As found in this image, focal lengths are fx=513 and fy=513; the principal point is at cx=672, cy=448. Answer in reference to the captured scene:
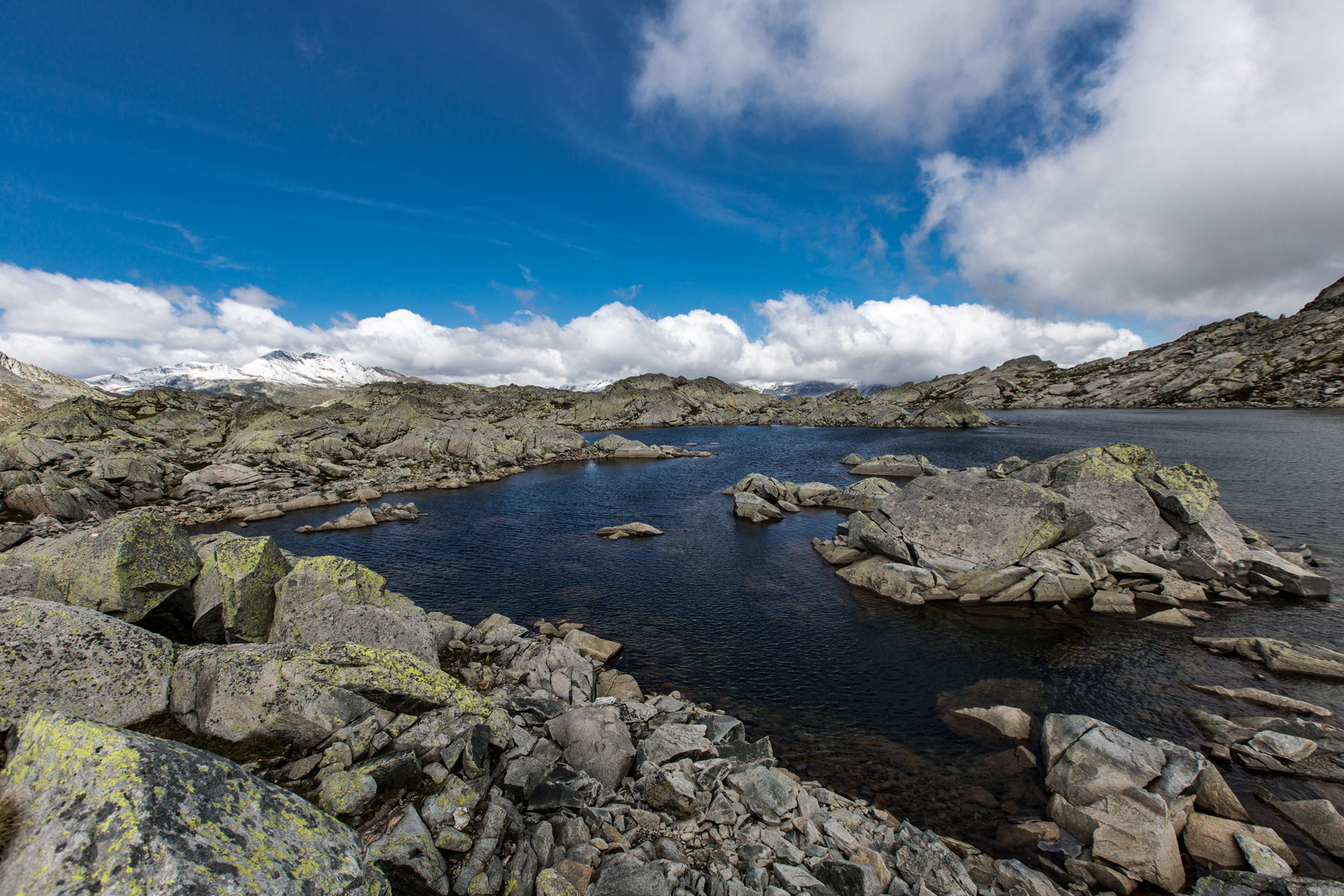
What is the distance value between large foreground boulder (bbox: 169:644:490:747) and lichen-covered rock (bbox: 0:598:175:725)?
52cm

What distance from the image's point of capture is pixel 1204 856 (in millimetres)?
14766

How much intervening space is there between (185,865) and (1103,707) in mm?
A: 30259

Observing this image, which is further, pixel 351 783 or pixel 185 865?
pixel 351 783

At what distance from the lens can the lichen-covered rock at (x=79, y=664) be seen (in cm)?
1045

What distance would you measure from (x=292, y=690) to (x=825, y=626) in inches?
1052

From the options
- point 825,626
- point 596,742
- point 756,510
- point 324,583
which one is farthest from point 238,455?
point 596,742

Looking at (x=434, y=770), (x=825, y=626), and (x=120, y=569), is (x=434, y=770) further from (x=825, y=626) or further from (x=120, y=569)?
(x=825, y=626)

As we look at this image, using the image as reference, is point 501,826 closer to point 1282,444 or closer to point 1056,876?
point 1056,876

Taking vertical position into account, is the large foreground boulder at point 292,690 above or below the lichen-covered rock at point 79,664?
below

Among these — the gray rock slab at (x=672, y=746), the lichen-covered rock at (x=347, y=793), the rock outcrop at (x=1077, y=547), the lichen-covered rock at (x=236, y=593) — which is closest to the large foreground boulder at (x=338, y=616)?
the lichen-covered rock at (x=236, y=593)

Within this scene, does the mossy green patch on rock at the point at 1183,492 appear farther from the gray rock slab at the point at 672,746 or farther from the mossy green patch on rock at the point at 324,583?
the mossy green patch on rock at the point at 324,583

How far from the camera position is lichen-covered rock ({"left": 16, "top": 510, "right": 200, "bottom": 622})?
17031 millimetres

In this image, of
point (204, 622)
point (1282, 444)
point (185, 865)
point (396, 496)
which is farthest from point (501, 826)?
point (1282, 444)

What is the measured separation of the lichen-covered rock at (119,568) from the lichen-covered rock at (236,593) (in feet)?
2.79
